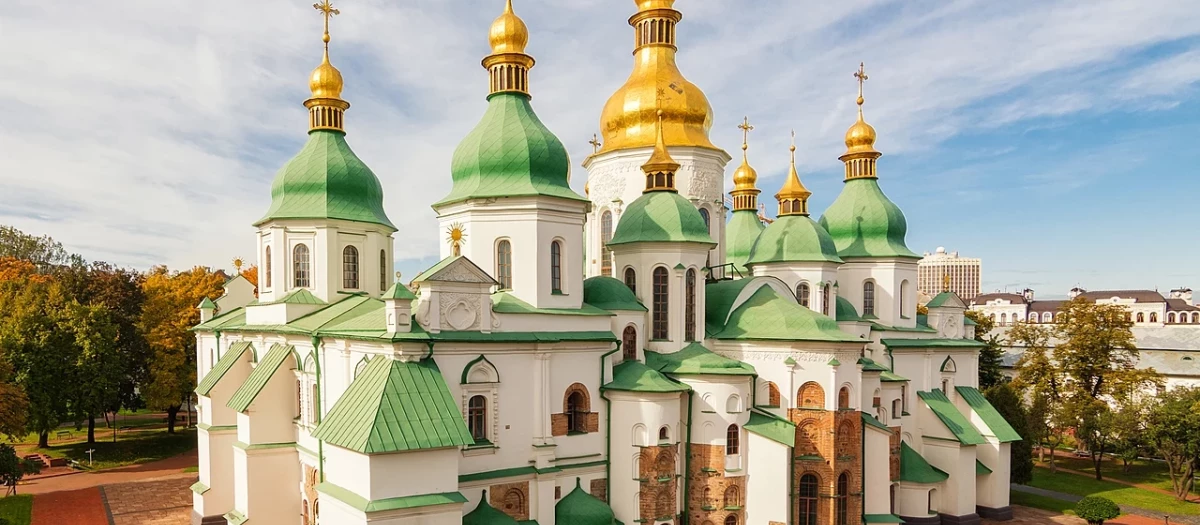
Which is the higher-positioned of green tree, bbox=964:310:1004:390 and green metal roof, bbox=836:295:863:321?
green metal roof, bbox=836:295:863:321

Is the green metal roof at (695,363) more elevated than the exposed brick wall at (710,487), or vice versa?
the green metal roof at (695,363)

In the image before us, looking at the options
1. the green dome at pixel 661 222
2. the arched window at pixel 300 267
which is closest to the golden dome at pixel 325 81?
the arched window at pixel 300 267

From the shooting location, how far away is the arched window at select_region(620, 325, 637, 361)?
20.9 metres

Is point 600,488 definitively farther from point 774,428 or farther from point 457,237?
point 457,237

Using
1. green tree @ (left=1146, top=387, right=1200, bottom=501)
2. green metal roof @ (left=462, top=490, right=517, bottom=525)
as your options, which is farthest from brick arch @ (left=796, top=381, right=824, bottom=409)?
green tree @ (left=1146, top=387, right=1200, bottom=501)

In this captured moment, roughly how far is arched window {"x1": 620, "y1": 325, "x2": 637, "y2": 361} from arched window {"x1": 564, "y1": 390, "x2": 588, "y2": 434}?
2.30 metres

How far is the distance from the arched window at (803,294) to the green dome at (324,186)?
16136 millimetres

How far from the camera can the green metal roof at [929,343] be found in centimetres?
2742

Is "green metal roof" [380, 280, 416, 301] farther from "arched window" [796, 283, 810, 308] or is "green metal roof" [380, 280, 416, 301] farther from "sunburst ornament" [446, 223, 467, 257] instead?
"arched window" [796, 283, 810, 308]

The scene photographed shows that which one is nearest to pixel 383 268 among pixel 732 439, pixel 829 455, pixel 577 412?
pixel 577 412

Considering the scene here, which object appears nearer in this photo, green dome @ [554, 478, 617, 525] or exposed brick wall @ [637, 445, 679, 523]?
green dome @ [554, 478, 617, 525]

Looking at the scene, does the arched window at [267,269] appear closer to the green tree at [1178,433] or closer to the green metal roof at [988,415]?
the green metal roof at [988,415]

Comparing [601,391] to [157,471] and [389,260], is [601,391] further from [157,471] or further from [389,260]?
[157,471]

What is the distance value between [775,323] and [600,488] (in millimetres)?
7485
